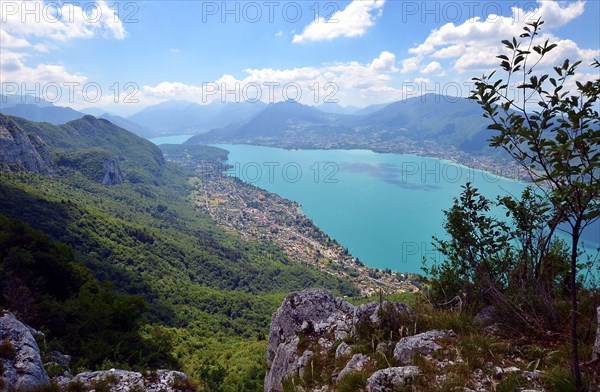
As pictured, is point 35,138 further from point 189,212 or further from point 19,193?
point 19,193

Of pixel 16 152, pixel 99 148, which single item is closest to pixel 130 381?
pixel 16 152

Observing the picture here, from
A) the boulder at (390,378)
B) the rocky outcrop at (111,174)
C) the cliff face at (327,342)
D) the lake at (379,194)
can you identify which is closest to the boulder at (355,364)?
the cliff face at (327,342)

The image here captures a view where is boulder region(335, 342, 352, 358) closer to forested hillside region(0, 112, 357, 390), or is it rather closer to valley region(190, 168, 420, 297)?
forested hillside region(0, 112, 357, 390)

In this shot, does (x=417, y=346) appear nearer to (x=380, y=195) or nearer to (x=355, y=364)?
(x=355, y=364)

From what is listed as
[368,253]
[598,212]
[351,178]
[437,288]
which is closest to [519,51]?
[598,212]

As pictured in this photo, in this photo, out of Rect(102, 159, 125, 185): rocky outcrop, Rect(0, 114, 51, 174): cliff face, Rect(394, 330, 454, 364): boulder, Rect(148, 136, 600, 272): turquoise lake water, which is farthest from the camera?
Rect(102, 159, 125, 185): rocky outcrop

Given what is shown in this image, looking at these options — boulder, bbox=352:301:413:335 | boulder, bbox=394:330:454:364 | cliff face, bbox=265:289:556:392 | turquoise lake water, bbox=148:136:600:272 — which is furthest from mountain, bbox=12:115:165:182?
boulder, bbox=394:330:454:364
